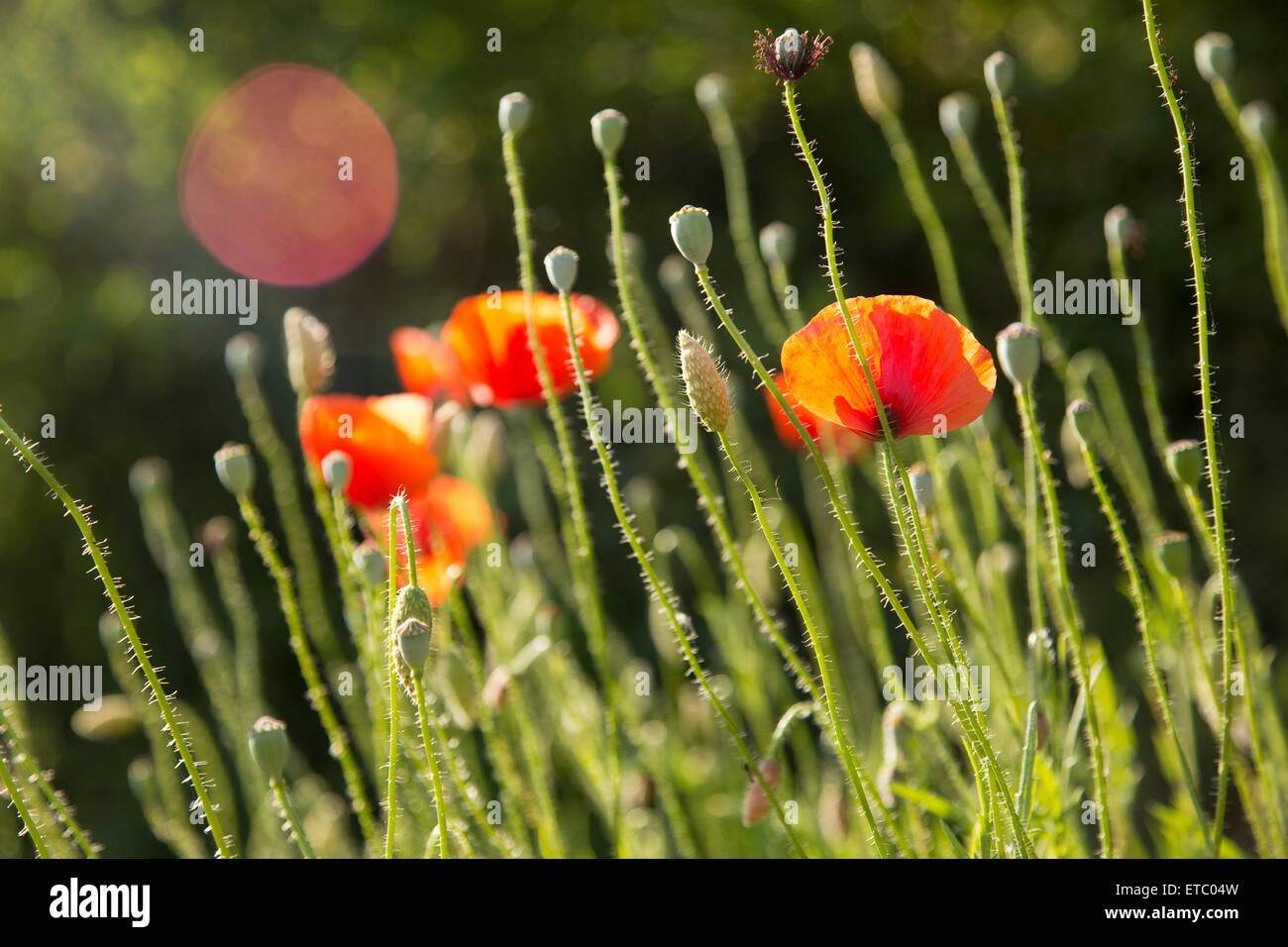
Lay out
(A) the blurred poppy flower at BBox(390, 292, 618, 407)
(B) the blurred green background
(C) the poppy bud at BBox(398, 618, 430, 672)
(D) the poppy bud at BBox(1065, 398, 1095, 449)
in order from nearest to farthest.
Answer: (C) the poppy bud at BBox(398, 618, 430, 672) → (D) the poppy bud at BBox(1065, 398, 1095, 449) → (A) the blurred poppy flower at BBox(390, 292, 618, 407) → (B) the blurred green background

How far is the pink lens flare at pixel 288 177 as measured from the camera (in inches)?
118

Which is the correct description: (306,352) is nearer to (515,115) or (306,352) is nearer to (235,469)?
(235,469)

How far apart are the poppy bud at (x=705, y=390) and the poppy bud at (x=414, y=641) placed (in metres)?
0.18

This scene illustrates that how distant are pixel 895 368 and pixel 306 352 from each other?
0.47 m

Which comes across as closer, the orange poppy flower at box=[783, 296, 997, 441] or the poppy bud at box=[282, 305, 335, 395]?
the orange poppy flower at box=[783, 296, 997, 441]

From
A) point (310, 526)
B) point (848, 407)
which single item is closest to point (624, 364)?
point (310, 526)

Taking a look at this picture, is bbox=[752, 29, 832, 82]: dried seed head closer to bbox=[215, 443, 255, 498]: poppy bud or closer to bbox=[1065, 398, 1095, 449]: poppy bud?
bbox=[1065, 398, 1095, 449]: poppy bud

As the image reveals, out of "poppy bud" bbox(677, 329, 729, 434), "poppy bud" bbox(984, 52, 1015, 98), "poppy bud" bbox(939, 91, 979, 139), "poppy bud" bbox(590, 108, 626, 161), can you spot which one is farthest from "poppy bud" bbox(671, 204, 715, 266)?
"poppy bud" bbox(939, 91, 979, 139)

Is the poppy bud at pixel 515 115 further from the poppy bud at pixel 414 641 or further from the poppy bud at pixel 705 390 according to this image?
the poppy bud at pixel 414 641

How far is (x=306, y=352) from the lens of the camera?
0.90 meters

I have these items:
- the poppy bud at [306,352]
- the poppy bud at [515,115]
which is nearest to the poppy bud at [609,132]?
the poppy bud at [515,115]

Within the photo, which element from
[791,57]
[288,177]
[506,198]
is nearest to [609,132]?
[791,57]

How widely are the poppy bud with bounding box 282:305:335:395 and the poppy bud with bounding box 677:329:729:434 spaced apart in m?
0.39

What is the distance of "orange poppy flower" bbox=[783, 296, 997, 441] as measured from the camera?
652 mm
